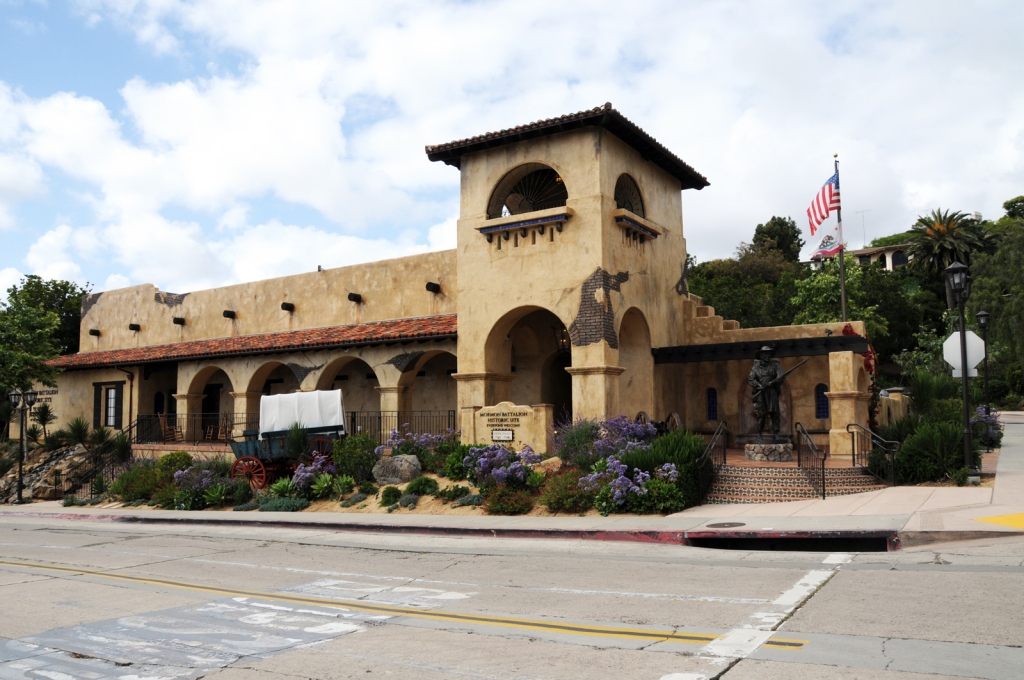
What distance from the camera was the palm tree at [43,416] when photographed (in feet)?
105

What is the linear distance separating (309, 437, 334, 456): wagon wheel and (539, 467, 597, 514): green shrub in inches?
293

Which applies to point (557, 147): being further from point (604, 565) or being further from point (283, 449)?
point (604, 565)

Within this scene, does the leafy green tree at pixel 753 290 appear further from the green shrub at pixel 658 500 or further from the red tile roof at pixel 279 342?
the green shrub at pixel 658 500

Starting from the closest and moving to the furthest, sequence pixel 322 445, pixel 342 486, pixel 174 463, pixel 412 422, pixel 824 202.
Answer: pixel 342 486
pixel 322 445
pixel 174 463
pixel 412 422
pixel 824 202

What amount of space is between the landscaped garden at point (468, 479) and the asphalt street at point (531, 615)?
3229mm

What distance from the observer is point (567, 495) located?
15.4 meters

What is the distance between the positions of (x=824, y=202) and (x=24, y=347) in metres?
30.9

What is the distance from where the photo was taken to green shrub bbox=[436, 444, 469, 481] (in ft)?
60.5

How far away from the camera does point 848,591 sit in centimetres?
768

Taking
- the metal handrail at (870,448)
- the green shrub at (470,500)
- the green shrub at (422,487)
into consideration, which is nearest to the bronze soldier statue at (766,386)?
the metal handrail at (870,448)

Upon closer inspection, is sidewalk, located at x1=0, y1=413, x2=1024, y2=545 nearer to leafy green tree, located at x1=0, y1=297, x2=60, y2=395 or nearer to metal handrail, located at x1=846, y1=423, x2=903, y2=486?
metal handrail, located at x1=846, y1=423, x2=903, y2=486

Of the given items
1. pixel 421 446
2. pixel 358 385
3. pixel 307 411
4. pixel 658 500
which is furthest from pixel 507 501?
pixel 358 385

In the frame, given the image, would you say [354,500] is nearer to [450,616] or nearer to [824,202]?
[450,616]

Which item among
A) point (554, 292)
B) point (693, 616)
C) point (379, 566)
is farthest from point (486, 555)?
point (554, 292)
